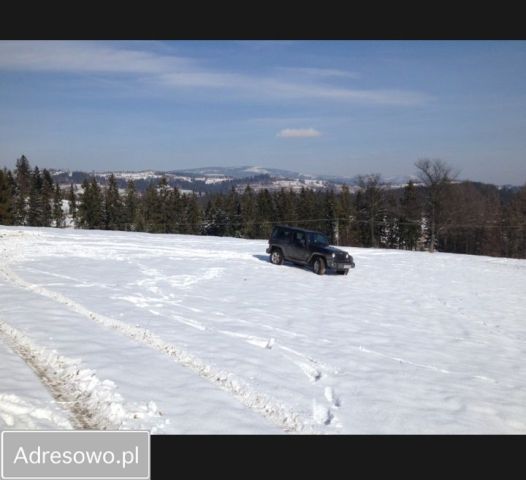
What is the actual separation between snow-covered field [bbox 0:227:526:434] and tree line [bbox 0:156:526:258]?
121 ft

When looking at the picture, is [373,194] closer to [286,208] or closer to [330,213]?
[330,213]

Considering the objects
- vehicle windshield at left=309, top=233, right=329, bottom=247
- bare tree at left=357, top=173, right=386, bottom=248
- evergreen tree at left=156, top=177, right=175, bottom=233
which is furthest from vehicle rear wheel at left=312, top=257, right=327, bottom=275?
evergreen tree at left=156, top=177, right=175, bottom=233

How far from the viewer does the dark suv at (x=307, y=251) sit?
19266 mm

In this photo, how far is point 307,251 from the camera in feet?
65.6

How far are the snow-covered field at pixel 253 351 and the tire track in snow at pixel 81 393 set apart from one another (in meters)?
0.03

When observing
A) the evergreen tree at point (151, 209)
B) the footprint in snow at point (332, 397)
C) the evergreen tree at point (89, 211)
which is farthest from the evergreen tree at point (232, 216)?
the footprint in snow at point (332, 397)

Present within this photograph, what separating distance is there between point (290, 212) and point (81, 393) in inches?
2638

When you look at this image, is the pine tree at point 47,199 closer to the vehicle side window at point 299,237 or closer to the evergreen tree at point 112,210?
the evergreen tree at point 112,210

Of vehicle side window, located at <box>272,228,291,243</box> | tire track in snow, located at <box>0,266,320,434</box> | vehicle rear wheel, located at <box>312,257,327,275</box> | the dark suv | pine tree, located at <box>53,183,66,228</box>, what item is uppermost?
pine tree, located at <box>53,183,66,228</box>

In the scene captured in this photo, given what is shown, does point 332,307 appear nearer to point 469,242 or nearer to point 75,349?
point 75,349

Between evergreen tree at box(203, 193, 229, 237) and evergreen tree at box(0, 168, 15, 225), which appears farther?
evergreen tree at box(203, 193, 229, 237)

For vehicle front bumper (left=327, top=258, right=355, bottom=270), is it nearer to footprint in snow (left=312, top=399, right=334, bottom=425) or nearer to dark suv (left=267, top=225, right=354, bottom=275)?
dark suv (left=267, top=225, right=354, bottom=275)

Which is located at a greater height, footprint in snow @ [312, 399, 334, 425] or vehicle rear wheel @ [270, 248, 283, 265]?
vehicle rear wheel @ [270, 248, 283, 265]

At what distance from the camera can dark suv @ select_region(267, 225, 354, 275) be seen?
19266 millimetres
